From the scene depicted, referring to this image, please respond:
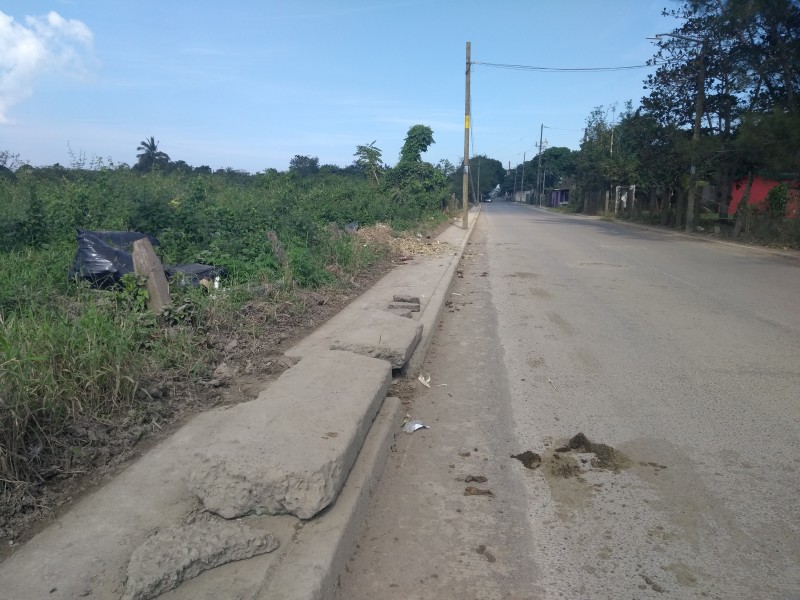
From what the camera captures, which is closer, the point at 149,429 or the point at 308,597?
the point at 308,597

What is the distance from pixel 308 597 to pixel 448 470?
1664 millimetres

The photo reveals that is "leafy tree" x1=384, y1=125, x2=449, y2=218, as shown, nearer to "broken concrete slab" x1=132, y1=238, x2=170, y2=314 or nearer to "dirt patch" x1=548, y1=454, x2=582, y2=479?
"broken concrete slab" x1=132, y1=238, x2=170, y2=314

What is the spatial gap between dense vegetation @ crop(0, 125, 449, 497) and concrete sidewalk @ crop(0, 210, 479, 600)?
20.9 inches

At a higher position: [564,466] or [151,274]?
[151,274]

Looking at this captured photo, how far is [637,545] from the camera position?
3.21m

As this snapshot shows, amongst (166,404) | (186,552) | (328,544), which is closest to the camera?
(186,552)

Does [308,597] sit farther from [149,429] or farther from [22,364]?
[22,364]

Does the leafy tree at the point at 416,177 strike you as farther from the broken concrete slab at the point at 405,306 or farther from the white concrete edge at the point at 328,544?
the white concrete edge at the point at 328,544

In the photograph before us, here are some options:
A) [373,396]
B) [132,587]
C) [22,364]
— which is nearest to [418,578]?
[132,587]

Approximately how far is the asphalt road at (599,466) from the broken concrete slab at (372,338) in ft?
1.28

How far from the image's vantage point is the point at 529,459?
4191 millimetres

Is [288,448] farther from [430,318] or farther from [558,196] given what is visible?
[558,196]

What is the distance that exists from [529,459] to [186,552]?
90.7 inches

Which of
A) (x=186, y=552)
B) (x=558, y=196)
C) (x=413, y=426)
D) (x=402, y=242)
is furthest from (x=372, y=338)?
(x=558, y=196)
